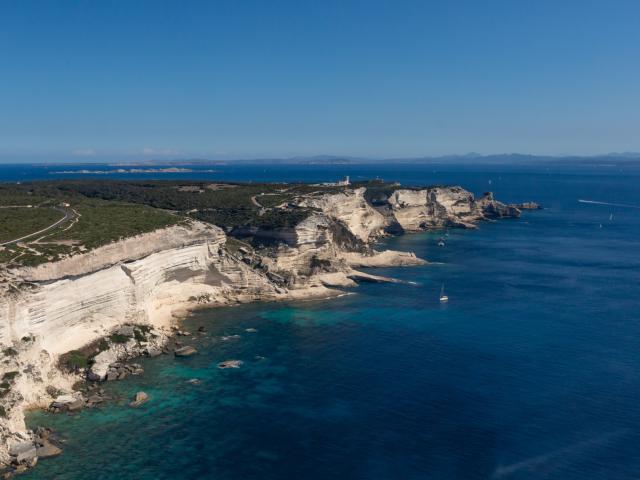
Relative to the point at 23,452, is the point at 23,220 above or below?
above

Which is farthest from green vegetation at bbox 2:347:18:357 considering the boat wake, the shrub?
the boat wake

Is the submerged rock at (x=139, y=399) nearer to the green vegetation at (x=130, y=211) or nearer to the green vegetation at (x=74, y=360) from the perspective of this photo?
the green vegetation at (x=74, y=360)

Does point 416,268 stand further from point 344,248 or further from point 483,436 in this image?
point 483,436

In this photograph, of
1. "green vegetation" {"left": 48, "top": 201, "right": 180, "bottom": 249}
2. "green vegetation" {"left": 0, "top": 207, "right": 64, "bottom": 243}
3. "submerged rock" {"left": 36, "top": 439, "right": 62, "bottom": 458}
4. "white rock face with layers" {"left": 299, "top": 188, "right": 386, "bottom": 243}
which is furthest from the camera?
"white rock face with layers" {"left": 299, "top": 188, "right": 386, "bottom": 243}

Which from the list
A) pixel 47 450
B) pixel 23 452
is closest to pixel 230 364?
pixel 47 450

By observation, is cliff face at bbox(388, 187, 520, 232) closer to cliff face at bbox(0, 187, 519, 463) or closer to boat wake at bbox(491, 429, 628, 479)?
cliff face at bbox(0, 187, 519, 463)

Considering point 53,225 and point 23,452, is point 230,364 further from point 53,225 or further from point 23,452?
point 53,225

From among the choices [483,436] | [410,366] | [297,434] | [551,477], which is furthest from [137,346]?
[551,477]

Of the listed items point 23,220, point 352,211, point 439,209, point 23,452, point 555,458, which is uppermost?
point 23,220
